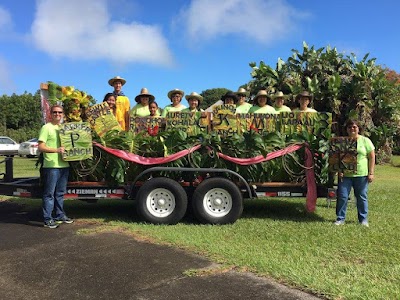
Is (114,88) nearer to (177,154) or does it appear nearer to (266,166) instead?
(177,154)

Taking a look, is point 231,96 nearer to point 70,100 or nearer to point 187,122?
point 187,122

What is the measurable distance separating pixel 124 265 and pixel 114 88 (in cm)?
478

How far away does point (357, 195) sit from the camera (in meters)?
6.69

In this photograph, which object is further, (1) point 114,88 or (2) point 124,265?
(1) point 114,88

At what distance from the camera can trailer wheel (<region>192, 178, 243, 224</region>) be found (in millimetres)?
6617

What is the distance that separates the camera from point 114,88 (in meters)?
8.67

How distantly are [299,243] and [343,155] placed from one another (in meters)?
1.83

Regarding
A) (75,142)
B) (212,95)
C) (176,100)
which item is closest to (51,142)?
(75,142)

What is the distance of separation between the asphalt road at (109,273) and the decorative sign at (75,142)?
1.27 metres

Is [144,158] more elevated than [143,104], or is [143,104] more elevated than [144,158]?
[143,104]

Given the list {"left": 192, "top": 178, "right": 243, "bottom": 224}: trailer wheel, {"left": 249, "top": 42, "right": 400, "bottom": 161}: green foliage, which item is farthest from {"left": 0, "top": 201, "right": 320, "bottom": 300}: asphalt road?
{"left": 249, "top": 42, "right": 400, "bottom": 161}: green foliage

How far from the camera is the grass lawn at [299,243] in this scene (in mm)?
4156

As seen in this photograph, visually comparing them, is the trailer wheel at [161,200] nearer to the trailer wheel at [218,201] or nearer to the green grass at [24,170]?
the trailer wheel at [218,201]

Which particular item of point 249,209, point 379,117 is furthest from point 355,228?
point 379,117
